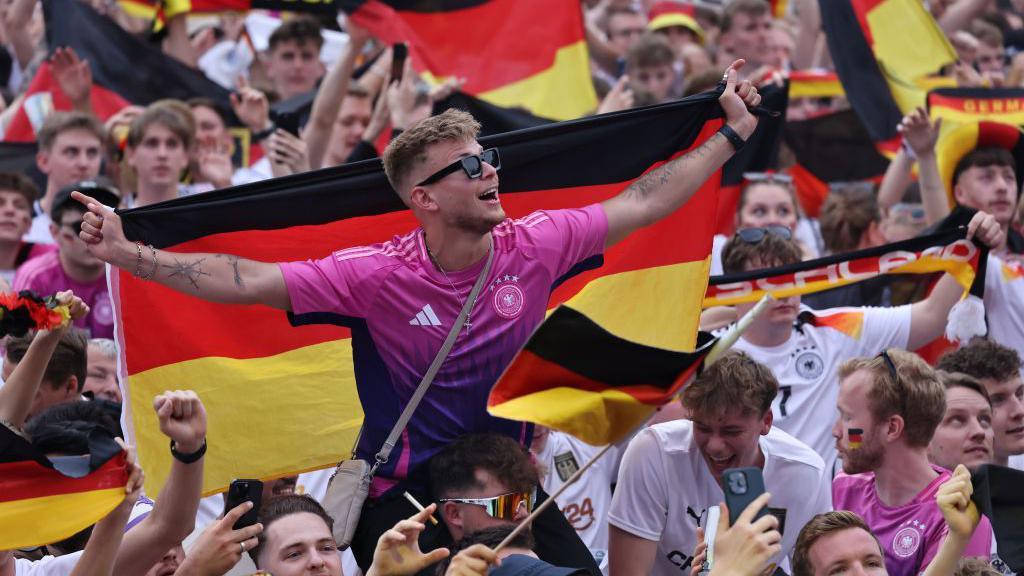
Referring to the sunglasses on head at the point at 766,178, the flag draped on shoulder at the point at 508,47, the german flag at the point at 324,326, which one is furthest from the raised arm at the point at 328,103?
the german flag at the point at 324,326

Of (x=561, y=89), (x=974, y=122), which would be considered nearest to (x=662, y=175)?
(x=974, y=122)

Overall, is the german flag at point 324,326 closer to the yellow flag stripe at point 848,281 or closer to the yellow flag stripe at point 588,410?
the yellow flag stripe at point 848,281

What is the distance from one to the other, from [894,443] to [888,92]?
488 cm

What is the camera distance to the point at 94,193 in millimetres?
8617

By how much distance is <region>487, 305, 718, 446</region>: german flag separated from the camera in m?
5.21

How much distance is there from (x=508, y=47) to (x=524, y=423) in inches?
224

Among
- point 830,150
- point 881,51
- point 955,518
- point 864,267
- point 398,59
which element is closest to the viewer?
point 955,518

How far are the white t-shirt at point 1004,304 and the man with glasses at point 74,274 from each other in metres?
4.70

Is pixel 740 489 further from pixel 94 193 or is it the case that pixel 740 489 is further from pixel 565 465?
pixel 94 193

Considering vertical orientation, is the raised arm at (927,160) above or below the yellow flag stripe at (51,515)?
above

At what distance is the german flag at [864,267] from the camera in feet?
25.0

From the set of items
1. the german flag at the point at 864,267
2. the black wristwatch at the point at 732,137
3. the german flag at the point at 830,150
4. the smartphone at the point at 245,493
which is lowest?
the smartphone at the point at 245,493

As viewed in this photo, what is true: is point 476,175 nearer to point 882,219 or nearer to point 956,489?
point 956,489

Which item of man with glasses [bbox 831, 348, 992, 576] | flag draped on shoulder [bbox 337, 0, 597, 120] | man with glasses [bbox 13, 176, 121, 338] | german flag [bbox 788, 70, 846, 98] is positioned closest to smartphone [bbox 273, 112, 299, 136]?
man with glasses [bbox 13, 176, 121, 338]
